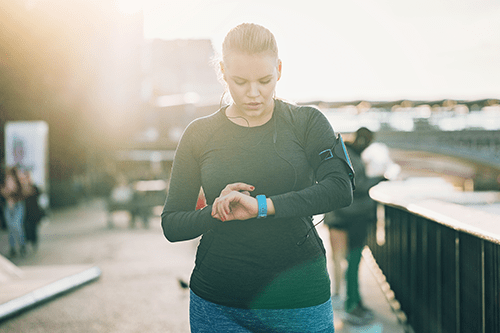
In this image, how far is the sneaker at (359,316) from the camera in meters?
4.00

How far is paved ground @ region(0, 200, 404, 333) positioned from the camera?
4160 mm

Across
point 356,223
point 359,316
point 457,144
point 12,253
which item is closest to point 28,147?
point 12,253

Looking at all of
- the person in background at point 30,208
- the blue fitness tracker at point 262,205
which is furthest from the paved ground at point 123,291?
the blue fitness tracker at point 262,205

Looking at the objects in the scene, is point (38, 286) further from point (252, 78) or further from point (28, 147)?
point (28, 147)

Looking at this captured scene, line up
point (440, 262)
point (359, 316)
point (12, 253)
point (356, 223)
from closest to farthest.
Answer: point (440, 262), point (359, 316), point (356, 223), point (12, 253)

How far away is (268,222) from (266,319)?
288 mm

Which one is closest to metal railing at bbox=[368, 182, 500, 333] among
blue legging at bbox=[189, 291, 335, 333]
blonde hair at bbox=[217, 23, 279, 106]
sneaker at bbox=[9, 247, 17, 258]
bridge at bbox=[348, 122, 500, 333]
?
bridge at bbox=[348, 122, 500, 333]

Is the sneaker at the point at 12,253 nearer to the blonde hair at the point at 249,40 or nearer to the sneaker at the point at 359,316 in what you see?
the sneaker at the point at 359,316

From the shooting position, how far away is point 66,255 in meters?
8.17

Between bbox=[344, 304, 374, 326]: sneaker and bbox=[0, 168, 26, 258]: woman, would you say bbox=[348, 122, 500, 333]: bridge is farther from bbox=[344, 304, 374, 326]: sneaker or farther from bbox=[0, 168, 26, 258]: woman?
bbox=[0, 168, 26, 258]: woman

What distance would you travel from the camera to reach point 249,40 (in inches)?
48.4

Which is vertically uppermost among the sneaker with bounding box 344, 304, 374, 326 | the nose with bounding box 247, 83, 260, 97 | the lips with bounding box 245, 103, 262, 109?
the nose with bounding box 247, 83, 260, 97

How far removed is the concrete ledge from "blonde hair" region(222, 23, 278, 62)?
14.1 ft

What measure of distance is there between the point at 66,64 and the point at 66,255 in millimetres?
11497
